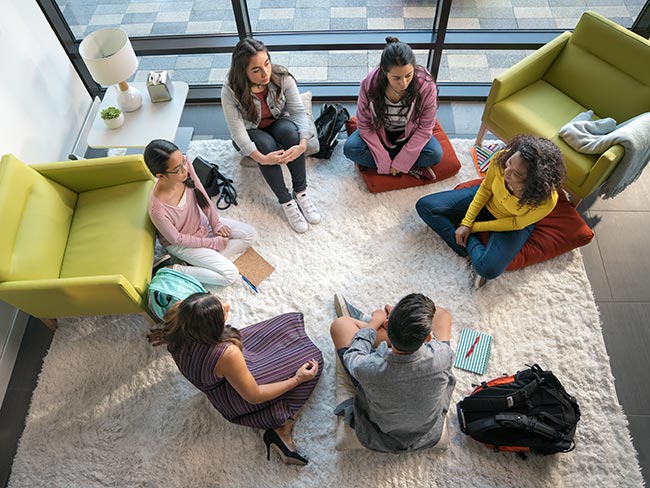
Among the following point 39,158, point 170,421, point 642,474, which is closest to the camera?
point 642,474

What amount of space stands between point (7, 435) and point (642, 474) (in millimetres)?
3260

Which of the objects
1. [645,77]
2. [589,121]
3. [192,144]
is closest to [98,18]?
[192,144]

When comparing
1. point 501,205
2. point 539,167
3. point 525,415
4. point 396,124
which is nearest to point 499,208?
point 501,205

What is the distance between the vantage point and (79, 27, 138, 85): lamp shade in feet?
9.62

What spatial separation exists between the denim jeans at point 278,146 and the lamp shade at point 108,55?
854 mm

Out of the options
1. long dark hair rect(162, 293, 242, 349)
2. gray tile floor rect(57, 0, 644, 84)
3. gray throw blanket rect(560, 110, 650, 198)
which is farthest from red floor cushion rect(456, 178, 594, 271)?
long dark hair rect(162, 293, 242, 349)

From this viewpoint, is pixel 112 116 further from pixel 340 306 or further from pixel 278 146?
pixel 340 306

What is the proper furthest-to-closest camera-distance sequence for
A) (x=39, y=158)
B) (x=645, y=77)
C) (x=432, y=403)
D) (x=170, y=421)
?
1. (x=39, y=158)
2. (x=645, y=77)
3. (x=170, y=421)
4. (x=432, y=403)

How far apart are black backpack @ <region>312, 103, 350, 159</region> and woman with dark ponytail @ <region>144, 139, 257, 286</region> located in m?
0.85

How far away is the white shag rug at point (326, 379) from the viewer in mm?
2414

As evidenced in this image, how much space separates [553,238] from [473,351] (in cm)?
85

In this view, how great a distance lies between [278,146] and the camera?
319 centimetres

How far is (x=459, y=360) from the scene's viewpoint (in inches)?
105

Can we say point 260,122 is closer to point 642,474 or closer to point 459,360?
point 459,360
